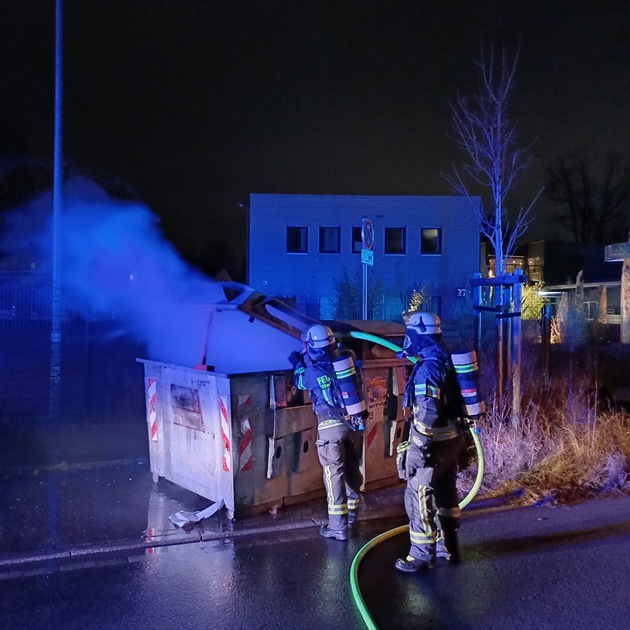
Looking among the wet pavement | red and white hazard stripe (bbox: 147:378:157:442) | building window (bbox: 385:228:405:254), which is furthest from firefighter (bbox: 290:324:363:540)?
building window (bbox: 385:228:405:254)

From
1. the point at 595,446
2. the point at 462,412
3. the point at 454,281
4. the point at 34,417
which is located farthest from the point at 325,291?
Result: the point at 462,412

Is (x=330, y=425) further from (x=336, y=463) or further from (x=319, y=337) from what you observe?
(x=319, y=337)

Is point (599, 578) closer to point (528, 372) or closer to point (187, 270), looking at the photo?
point (528, 372)

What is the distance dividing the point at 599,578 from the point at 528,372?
4590mm

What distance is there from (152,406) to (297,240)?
23.3 metres

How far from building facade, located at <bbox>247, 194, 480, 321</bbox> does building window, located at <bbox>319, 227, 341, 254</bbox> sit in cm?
4

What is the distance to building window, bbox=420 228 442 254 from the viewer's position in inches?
1158

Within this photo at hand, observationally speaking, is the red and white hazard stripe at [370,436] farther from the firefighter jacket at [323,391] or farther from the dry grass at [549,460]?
the firefighter jacket at [323,391]

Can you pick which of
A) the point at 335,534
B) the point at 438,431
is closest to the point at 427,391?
the point at 438,431

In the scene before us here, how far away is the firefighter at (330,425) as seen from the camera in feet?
16.9

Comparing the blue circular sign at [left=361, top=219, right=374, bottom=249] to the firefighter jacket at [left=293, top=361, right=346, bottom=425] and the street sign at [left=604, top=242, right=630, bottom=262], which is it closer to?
the firefighter jacket at [left=293, top=361, right=346, bottom=425]

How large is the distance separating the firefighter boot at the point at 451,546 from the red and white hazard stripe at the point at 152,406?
310 centimetres

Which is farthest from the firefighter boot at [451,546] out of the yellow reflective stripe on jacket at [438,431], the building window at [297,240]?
the building window at [297,240]

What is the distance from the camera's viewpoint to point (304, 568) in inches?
181
